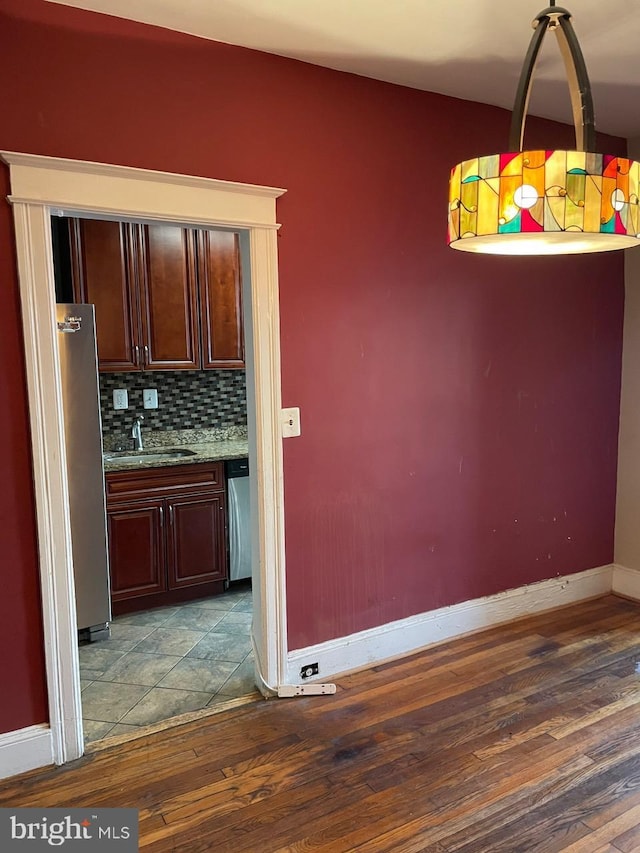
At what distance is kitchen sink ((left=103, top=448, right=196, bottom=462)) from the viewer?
368cm

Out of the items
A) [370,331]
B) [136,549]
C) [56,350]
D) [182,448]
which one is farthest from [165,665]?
[370,331]

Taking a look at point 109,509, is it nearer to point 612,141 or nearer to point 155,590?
point 155,590

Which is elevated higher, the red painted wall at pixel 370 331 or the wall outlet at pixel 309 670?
the red painted wall at pixel 370 331

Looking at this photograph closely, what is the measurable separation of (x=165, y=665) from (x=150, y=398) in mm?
1796

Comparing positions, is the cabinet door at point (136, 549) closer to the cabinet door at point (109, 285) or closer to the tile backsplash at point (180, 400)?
the tile backsplash at point (180, 400)

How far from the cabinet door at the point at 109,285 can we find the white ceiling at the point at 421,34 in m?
1.55

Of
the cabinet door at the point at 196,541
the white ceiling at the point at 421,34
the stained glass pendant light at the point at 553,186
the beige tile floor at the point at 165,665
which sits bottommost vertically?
the beige tile floor at the point at 165,665

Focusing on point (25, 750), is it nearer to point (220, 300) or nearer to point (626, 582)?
point (220, 300)

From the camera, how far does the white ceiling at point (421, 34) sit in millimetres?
2080

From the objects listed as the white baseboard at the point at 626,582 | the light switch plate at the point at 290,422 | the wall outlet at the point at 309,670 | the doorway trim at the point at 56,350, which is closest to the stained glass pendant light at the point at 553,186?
the doorway trim at the point at 56,350

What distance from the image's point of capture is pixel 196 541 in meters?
3.74

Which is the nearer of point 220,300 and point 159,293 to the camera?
point 159,293

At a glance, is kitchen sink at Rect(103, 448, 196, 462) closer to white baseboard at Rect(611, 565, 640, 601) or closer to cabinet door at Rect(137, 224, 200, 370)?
cabinet door at Rect(137, 224, 200, 370)

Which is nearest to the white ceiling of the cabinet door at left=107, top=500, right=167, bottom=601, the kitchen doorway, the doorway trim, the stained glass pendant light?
the doorway trim
